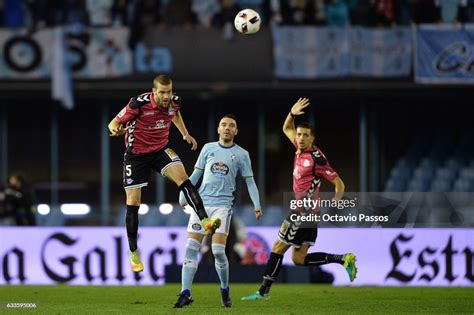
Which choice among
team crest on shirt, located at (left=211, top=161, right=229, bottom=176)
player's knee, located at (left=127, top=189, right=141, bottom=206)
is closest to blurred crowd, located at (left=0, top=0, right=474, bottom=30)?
team crest on shirt, located at (left=211, top=161, right=229, bottom=176)

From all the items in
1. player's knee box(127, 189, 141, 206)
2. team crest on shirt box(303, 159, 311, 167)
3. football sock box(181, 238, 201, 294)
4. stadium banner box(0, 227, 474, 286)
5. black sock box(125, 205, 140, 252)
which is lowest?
stadium banner box(0, 227, 474, 286)

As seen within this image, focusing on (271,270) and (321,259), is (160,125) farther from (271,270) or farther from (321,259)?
(321,259)

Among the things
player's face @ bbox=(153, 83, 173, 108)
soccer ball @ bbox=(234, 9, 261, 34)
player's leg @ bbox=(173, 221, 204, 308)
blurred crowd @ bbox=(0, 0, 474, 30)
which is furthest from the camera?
blurred crowd @ bbox=(0, 0, 474, 30)

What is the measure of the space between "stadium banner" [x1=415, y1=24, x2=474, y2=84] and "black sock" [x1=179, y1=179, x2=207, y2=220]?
1281cm

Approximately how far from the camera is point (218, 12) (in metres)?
26.3

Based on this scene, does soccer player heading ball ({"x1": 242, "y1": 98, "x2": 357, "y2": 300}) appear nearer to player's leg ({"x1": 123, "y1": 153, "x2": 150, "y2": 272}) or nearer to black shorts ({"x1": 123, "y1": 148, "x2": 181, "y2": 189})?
black shorts ({"x1": 123, "y1": 148, "x2": 181, "y2": 189})

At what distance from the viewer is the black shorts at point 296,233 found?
1498 cm

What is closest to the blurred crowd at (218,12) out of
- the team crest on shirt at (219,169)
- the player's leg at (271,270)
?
the player's leg at (271,270)

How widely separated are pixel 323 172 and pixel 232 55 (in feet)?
37.6

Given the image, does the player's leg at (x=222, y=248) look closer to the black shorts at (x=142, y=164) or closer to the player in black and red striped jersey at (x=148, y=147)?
the player in black and red striped jersey at (x=148, y=147)

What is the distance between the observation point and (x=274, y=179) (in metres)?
28.0

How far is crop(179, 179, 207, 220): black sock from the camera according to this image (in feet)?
43.9

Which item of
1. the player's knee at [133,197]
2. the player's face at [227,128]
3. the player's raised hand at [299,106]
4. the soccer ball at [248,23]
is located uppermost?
the soccer ball at [248,23]

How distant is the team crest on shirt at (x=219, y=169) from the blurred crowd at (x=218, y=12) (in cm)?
1220
